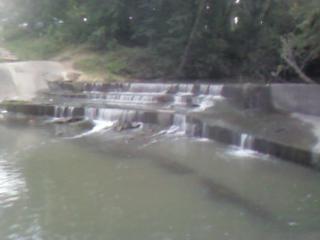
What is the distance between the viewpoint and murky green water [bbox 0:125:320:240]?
5.48m

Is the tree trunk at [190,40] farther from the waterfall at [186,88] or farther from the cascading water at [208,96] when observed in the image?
the cascading water at [208,96]

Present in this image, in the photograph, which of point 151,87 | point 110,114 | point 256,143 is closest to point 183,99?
point 151,87

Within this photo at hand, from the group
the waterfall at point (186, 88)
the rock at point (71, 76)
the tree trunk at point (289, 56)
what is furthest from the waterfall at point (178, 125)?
the rock at point (71, 76)

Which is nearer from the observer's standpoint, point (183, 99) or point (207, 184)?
point (207, 184)

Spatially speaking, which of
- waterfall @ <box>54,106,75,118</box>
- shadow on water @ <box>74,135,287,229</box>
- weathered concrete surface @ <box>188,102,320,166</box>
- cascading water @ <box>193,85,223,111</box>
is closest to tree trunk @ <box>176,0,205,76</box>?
cascading water @ <box>193,85,223,111</box>

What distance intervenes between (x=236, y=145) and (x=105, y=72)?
34.9 feet

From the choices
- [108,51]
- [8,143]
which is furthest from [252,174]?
[108,51]

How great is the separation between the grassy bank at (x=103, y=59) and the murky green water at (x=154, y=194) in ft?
31.8

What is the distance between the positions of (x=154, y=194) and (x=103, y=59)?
46.5 ft

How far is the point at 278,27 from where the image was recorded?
1784 cm

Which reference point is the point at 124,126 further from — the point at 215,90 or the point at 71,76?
the point at 71,76

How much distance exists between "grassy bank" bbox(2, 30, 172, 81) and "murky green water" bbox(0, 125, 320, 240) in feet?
31.8

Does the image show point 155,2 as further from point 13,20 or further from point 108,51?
point 13,20

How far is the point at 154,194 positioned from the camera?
6.73m
